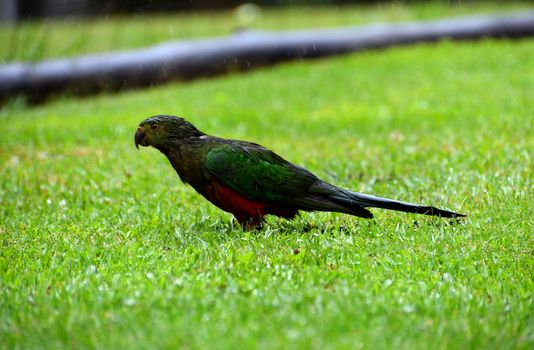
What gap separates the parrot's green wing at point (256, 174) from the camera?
514cm

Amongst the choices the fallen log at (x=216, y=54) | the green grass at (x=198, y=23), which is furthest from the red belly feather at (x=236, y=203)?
the green grass at (x=198, y=23)

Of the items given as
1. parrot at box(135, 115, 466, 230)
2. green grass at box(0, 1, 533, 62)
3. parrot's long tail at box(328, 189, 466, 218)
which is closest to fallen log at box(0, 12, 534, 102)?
green grass at box(0, 1, 533, 62)

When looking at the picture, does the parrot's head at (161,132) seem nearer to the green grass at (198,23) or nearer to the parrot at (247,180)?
the parrot at (247,180)

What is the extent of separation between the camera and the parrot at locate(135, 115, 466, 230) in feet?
16.9

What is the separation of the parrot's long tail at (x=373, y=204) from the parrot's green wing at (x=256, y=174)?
219 mm

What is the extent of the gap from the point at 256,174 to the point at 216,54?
951 centimetres

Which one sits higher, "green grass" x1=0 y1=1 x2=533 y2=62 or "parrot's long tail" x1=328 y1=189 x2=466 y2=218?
"green grass" x1=0 y1=1 x2=533 y2=62

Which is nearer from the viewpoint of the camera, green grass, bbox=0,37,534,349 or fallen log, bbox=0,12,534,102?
green grass, bbox=0,37,534,349

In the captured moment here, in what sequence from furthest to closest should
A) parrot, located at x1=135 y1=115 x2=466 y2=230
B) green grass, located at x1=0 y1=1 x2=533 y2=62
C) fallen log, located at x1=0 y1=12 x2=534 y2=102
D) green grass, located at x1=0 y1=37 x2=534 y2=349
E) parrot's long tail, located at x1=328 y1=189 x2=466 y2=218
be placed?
green grass, located at x1=0 y1=1 x2=533 y2=62 < fallen log, located at x1=0 y1=12 x2=534 y2=102 < parrot, located at x1=135 y1=115 x2=466 y2=230 < parrot's long tail, located at x1=328 y1=189 x2=466 y2=218 < green grass, located at x1=0 y1=37 x2=534 y2=349

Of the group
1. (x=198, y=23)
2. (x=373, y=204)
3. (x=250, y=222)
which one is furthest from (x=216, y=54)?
(x=373, y=204)

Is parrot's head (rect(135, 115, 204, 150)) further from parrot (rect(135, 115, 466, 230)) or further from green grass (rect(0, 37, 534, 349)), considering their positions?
green grass (rect(0, 37, 534, 349))

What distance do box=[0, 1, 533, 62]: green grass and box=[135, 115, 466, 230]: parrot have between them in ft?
37.2

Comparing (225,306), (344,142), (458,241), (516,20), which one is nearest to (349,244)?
(458,241)

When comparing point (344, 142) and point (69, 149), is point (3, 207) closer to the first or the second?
point (69, 149)
